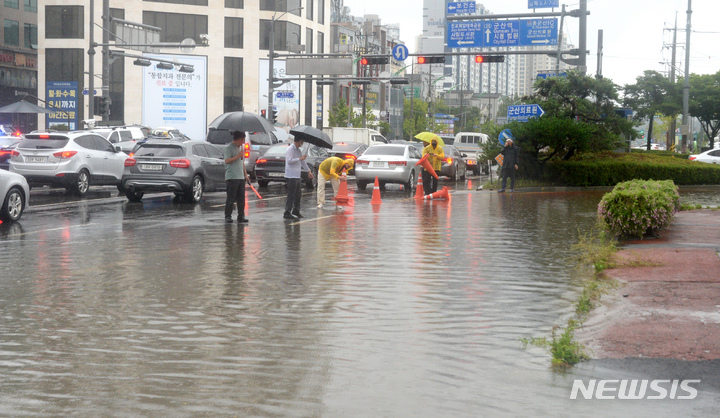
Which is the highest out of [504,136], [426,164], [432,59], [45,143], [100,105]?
[432,59]

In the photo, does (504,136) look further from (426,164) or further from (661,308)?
(661,308)

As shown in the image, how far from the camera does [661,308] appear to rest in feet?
25.5

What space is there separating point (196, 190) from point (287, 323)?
14929 mm

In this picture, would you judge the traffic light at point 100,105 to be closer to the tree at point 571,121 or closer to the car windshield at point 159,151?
the tree at point 571,121

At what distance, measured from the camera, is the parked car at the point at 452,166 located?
35312 millimetres

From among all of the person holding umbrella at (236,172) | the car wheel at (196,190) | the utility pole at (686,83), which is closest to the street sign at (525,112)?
the car wheel at (196,190)

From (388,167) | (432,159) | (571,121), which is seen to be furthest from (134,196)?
(571,121)

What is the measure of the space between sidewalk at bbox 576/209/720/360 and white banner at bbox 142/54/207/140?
5984 centimetres

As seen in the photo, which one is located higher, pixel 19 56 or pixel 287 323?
pixel 19 56

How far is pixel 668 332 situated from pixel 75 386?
14.0 feet

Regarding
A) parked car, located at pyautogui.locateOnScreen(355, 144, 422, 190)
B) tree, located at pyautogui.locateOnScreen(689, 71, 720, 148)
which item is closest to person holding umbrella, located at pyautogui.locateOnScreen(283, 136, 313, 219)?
parked car, located at pyautogui.locateOnScreen(355, 144, 422, 190)

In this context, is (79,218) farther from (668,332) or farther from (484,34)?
(484,34)

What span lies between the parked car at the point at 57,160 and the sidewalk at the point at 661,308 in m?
15.3

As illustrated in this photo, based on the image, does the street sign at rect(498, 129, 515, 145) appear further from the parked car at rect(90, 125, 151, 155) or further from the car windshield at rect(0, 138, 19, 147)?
the car windshield at rect(0, 138, 19, 147)
